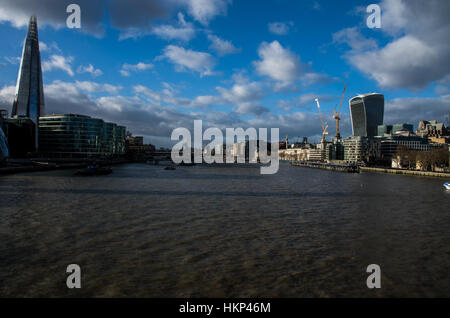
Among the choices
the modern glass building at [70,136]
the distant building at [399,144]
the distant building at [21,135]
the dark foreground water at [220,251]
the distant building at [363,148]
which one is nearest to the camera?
the dark foreground water at [220,251]

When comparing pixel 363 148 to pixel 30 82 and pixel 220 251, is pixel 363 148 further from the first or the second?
pixel 30 82

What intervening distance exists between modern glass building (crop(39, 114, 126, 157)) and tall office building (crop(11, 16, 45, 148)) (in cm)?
412

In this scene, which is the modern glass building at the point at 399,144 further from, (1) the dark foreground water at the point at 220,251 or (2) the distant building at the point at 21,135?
(2) the distant building at the point at 21,135

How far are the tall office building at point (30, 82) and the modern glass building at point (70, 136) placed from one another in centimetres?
412

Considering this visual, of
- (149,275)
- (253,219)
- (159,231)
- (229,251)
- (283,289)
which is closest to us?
(283,289)

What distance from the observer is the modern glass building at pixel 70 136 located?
121 m

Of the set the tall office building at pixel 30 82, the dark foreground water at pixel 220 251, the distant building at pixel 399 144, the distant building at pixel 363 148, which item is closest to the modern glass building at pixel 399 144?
the distant building at pixel 399 144

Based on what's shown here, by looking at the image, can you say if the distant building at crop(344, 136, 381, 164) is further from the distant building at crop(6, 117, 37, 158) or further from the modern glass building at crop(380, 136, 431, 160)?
the distant building at crop(6, 117, 37, 158)

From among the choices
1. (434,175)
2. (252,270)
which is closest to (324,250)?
(252,270)

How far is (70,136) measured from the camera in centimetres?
12106

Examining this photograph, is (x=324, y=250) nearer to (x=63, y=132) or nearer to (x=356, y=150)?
(x=63, y=132)

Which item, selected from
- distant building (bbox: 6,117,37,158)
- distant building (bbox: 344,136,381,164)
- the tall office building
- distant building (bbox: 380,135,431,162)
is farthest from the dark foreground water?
distant building (bbox: 380,135,431,162)
